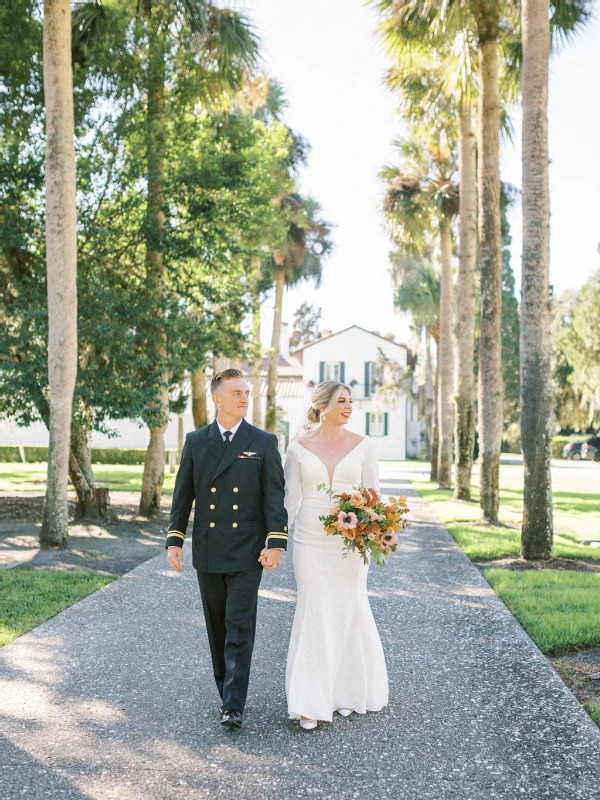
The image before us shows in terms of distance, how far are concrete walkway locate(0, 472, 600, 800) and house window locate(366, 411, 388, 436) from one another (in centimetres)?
4651

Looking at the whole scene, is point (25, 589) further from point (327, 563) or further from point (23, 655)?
point (327, 563)

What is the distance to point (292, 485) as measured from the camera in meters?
5.18

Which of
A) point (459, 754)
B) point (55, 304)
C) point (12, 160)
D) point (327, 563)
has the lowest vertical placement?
point (459, 754)

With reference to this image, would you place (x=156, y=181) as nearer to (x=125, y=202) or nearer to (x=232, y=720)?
(x=125, y=202)

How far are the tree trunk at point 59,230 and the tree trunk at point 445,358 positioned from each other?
14711 millimetres

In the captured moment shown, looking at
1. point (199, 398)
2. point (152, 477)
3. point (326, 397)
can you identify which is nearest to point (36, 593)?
point (326, 397)

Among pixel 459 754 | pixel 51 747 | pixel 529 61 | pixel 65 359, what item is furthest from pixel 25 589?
pixel 529 61

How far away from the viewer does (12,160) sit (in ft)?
43.2

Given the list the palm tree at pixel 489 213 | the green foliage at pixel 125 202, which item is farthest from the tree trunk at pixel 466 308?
the green foliage at pixel 125 202

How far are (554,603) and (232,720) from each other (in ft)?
14.9

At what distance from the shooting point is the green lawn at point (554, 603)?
692 cm

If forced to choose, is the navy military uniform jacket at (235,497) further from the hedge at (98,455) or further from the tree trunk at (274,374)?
the hedge at (98,455)

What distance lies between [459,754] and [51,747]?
2045mm

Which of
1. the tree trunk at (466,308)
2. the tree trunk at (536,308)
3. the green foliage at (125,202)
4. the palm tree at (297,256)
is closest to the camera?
the tree trunk at (536,308)
